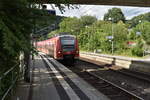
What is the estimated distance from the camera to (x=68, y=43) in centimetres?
3177

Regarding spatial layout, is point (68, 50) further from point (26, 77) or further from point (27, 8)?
point (27, 8)

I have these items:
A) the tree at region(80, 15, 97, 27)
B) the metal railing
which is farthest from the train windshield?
the tree at region(80, 15, 97, 27)

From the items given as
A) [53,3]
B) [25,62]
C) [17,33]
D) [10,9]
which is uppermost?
[53,3]

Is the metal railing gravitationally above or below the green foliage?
below

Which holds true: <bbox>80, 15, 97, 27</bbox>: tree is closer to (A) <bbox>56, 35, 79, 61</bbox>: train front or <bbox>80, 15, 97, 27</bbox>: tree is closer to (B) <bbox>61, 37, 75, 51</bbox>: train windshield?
(B) <bbox>61, 37, 75, 51</bbox>: train windshield

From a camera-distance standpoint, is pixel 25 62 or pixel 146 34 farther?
pixel 146 34

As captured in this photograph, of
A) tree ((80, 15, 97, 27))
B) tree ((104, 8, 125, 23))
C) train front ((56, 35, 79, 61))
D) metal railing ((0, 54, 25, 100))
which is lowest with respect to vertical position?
metal railing ((0, 54, 25, 100))

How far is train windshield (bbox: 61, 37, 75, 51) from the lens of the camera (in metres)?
31.6

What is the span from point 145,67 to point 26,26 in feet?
66.8

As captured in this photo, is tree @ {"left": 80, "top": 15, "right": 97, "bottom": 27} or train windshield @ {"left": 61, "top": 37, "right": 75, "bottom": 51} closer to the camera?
train windshield @ {"left": 61, "top": 37, "right": 75, "bottom": 51}

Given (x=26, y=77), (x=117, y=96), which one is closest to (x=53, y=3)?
(x=117, y=96)

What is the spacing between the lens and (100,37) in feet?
269

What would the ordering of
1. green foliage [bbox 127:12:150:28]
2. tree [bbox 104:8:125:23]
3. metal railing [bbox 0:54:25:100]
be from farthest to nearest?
green foliage [bbox 127:12:150:28]
tree [bbox 104:8:125:23]
metal railing [bbox 0:54:25:100]

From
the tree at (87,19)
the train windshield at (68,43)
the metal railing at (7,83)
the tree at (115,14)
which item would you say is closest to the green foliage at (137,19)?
the tree at (115,14)
